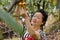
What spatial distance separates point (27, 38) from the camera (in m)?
1.80

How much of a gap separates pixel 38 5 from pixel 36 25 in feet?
8.37

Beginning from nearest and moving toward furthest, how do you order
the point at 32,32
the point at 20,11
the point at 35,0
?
the point at 20,11, the point at 32,32, the point at 35,0

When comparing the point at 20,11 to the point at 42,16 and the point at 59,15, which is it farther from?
the point at 59,15

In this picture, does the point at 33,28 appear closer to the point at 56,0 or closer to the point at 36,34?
the point at 36,34

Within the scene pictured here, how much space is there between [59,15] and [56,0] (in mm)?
1597

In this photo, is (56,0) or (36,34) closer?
(36,34)

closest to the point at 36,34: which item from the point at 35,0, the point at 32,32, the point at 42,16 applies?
the point at 32,32

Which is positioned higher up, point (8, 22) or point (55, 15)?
point (8, 22)

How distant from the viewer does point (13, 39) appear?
345 cm

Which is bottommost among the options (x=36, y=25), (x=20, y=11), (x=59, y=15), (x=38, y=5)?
(x=59, y=15)

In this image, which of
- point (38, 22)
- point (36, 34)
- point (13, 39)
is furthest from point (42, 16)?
point (13, 39)

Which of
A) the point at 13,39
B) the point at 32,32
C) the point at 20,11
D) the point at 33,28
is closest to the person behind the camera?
the point at 20,11

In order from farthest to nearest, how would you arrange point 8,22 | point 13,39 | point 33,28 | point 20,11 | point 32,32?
point 13,39
point 33,28
point 32,32
point 20,11
point 8,22

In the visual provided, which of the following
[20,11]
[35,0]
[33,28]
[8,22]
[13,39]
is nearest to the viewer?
[8,22]
